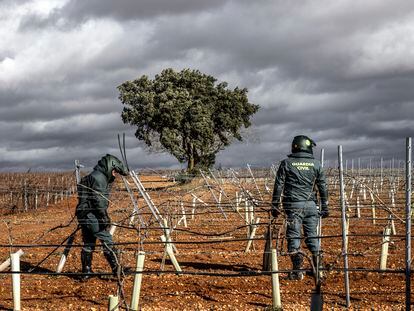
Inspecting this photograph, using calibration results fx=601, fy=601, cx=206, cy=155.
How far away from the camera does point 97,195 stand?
8258 millimetres

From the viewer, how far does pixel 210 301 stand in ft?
23.0

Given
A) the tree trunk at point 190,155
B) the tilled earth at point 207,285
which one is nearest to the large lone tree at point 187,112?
the tree trunk at point 190,155

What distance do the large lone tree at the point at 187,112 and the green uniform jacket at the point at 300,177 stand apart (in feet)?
82.3

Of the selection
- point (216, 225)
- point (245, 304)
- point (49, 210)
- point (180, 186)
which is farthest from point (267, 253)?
point (180, 186)

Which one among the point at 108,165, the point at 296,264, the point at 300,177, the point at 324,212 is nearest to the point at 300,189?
the point at 300,177

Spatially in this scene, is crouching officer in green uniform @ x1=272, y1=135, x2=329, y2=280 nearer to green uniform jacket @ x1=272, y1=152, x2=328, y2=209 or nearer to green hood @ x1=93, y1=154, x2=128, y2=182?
green uniform jacket @ x1=272, y1=152, x2=328, y2=209

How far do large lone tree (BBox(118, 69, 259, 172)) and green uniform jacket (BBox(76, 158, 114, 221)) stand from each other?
80.4 feet

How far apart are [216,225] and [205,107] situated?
18.2m

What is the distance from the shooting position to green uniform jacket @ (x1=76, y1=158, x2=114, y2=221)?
8.20 m

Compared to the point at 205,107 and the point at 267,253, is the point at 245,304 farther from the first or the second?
the point at 205,107

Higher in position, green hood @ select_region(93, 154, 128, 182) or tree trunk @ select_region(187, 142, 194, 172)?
tree trunk @ select_region(187, 142, 194, 172)

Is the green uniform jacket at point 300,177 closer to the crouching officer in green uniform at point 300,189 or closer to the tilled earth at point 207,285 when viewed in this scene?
the crouching officer in green uniform at point 300,189

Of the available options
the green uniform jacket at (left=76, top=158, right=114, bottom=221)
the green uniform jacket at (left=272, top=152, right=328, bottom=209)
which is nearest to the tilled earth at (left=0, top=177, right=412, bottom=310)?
the green uniform jacket at (left=76, top=158, right=114, bottom=221)

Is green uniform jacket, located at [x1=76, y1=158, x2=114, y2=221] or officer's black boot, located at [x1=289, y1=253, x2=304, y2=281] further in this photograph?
green uniform jacket, located at [x1=76, y1=158, x2=114, y2=221]
